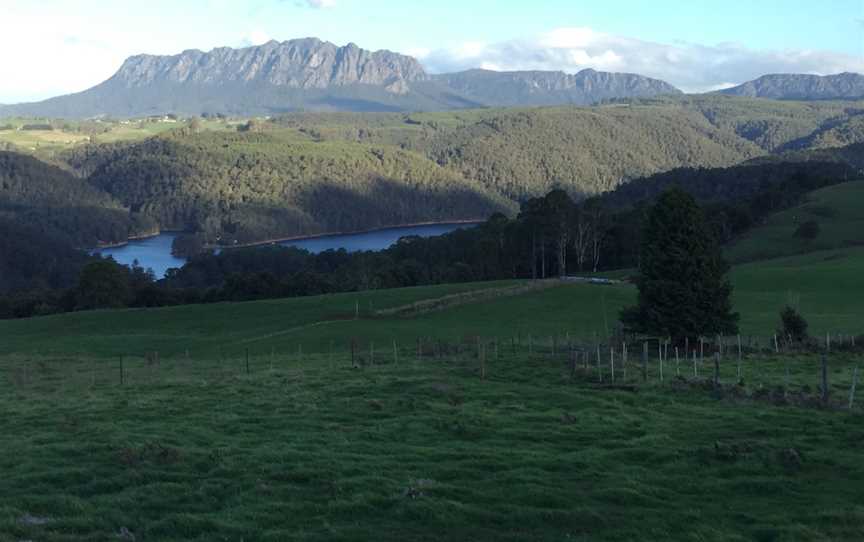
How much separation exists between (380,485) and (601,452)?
540 centimetres

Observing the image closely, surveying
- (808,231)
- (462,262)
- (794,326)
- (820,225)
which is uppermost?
(820,225)

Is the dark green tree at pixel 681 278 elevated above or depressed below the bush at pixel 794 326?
above

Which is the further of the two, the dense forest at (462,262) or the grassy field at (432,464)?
the dense forest at (462,262)

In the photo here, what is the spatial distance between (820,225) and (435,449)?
4147 inches

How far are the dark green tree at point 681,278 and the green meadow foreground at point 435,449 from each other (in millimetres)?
2902

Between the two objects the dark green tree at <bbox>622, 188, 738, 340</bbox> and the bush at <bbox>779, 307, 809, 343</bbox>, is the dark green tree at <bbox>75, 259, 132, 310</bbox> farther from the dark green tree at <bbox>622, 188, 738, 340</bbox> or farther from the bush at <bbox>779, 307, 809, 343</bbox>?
the bush at <bbox>779, 307, 809, 343</bbox>

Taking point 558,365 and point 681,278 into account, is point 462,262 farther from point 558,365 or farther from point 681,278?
point 558,365

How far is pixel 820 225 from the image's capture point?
→ 11019 centimetres

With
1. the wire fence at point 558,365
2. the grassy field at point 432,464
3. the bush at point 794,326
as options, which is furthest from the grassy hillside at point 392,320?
the grassy field at point 432,464

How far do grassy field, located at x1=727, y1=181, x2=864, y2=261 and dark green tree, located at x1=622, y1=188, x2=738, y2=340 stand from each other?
66.4 meters

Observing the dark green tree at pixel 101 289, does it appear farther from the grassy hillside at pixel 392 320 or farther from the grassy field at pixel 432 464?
the grassy field at pixel 432 464

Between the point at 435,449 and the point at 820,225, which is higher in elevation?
the point at 820,225

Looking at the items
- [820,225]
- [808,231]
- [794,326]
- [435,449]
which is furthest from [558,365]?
[820,225]

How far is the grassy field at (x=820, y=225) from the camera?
102125mm
